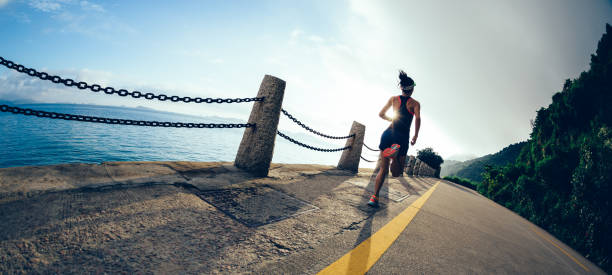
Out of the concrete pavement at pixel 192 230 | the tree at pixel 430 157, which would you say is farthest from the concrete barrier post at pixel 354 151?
the tree at pixel 430 157

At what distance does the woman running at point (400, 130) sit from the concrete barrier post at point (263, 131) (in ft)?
6.02

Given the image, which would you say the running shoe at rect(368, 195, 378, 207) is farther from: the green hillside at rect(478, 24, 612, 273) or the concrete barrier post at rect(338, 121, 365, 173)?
the green hillside at rect(478, 24, 612, 273)

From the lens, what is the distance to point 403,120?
3.56m

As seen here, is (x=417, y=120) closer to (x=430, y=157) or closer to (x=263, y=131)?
(x=263, y=131)

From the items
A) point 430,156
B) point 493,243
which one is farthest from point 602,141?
point 430,156

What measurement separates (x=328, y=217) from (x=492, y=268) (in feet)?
5.24

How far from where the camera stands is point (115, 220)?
1471 millimetres

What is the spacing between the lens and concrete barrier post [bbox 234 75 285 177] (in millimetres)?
3566

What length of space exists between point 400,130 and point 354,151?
3.30 metres

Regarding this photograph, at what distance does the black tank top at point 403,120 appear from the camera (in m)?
3.52

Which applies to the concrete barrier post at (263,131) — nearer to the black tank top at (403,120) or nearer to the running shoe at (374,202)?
the running shoe at (374,202)

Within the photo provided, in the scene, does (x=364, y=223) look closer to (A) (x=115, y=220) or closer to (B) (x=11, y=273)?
(A) (x=115, y=220)

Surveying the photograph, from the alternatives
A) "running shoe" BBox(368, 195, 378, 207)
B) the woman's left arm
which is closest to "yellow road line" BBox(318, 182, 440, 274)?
"running shoe" BBox(368, 195, 378, 207)

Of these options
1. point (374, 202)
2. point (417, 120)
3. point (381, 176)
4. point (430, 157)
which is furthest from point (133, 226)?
point (430, 157)
